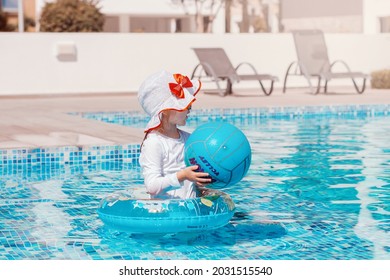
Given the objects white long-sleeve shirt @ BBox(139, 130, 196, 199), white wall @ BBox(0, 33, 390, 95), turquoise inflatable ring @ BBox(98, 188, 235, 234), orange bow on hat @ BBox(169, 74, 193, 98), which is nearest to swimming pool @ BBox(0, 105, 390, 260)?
turquoise inflatable ring @ BBox(98, 188, 235, 234)

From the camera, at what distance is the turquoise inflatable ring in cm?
553

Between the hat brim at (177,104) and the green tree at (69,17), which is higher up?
the green tree at (69,17)

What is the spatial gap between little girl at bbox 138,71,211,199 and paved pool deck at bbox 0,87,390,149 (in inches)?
147

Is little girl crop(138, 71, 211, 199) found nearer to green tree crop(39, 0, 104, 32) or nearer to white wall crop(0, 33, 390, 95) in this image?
white wall crop(0, 33, 390, 95)

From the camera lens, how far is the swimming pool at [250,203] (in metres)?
5.52

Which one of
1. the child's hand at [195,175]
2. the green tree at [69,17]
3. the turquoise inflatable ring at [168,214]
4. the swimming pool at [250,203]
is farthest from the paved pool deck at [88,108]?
the green tree at [69,17]

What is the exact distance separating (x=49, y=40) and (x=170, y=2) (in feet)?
94.8

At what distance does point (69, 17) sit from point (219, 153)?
20.5m

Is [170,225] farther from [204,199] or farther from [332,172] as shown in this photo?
[332,172]

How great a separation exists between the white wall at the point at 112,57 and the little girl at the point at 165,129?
12.9 m

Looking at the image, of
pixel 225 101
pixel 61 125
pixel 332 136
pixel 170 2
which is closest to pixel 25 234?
pixel 61 125

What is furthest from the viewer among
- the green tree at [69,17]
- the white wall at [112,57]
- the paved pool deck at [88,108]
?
the green tree at [69,17]

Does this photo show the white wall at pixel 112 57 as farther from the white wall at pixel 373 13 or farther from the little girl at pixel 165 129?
the white wall at pixel 373 13

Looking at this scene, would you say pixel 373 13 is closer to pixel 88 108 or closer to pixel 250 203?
pixel 88 108
